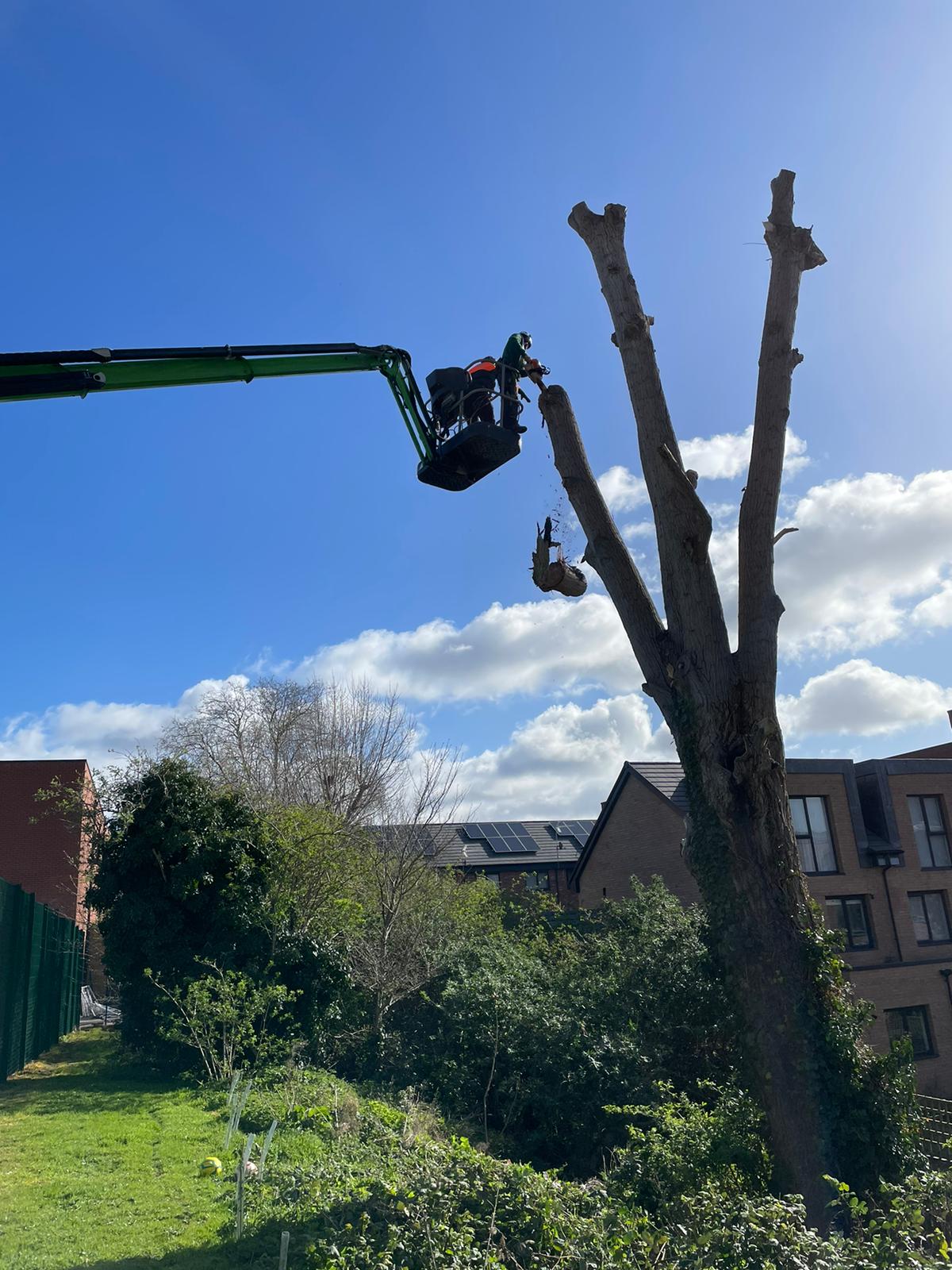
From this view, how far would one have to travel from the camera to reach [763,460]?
840cm

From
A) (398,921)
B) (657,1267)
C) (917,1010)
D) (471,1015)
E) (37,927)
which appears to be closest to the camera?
(657,1267)

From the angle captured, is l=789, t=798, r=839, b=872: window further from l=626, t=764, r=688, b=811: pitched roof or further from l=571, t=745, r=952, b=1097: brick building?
l=626, t=764, r=688, b=811: pitched roof

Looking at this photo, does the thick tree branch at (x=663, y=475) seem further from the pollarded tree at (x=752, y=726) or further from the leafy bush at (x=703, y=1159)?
the leafy bush at (x=703, y=1159)

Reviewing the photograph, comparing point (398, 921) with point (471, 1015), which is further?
point (398, 921)

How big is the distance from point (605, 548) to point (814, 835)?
19.3 meters

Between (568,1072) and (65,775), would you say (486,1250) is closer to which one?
(568,1072)

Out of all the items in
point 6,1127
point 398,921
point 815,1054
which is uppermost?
point 398,921

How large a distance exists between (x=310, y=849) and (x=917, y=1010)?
751 inches

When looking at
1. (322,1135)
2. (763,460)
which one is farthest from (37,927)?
(763,460)

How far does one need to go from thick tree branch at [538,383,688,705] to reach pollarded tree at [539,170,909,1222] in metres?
0.02

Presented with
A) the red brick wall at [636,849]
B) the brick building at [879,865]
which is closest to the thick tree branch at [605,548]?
the brick building at [879,865]

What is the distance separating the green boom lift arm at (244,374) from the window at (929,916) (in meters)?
23.6

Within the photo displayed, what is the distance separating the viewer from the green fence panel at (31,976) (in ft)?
38.1

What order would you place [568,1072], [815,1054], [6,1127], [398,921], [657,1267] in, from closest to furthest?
[657,1267] → [815,1054] → [6,1127] → [568,1072] → [398,921]
